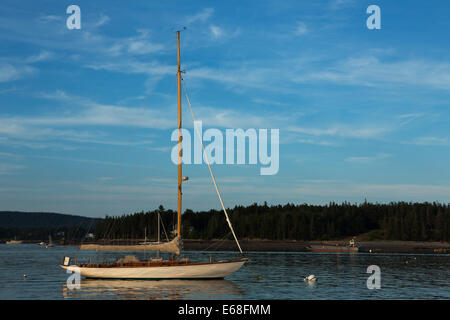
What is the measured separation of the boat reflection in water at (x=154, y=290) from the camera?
41062mm

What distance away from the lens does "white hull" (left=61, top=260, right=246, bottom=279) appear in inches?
1981

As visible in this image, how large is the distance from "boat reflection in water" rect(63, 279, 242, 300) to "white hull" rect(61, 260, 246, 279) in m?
0.57

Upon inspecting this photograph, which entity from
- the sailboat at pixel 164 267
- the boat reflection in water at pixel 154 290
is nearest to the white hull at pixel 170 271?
the sailboat at pixel 164 267

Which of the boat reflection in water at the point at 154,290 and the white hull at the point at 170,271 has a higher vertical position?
the white hull at the point at 170,271

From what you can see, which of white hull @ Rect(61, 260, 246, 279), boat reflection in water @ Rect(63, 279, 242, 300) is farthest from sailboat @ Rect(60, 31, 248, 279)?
boat reflection in water @ Rect(63, 279, 242, 300)

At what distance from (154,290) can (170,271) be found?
5.77 metres

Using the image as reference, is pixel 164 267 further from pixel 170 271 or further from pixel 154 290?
pixel 154 290

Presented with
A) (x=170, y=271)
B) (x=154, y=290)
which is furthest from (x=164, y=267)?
(x=154, y=290)

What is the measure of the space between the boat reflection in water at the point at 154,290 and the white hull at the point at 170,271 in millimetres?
571

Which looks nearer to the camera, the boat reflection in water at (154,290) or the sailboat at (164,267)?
the boat reflection in water at (154,290)

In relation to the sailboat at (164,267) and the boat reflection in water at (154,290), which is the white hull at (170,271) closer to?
the sailboat at (164,267)

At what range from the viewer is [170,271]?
5028cm

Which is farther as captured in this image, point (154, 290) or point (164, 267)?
point (164, 267)
